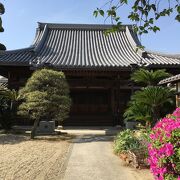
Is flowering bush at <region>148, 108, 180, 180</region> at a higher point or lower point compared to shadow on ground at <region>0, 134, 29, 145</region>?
higher

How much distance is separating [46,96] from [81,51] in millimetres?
8843

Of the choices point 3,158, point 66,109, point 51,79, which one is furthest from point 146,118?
point 3,158

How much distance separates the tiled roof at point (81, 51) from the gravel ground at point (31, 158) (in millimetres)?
6414

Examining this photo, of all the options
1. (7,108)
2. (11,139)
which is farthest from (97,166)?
(7,108)

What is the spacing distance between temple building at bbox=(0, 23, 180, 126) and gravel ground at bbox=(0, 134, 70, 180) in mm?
5812

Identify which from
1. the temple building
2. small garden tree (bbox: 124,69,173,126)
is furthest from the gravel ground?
the temple building

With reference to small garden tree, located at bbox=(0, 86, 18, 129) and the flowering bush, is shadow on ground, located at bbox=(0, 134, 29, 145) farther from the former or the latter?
the flowering bush

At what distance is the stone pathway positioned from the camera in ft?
23.7

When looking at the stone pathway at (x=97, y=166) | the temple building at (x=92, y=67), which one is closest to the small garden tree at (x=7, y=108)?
the temple building at (x=92, y=67)

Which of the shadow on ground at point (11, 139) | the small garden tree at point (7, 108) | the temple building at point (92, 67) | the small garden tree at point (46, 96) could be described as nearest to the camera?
the shadow on ground at point (11, 139)

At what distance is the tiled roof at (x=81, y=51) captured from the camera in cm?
1854

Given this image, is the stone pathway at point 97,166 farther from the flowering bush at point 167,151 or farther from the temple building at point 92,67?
the temple building at point 92,67

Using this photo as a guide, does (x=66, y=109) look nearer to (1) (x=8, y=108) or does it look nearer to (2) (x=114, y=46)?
(1) (x=8, y=108)

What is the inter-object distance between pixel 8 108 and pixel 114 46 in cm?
908
